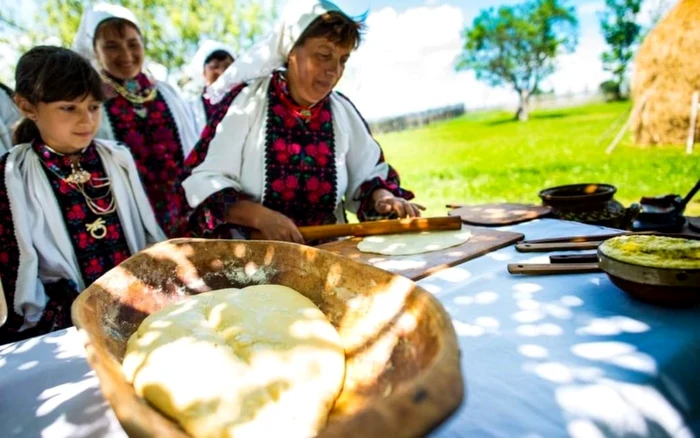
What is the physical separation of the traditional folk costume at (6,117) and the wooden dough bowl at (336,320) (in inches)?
64.8

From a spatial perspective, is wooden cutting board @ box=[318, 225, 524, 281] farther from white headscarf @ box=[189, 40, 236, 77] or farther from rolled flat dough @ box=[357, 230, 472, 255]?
white headscarf @ box=[189, 40, 236, 77]

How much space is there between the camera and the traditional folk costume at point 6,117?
2.25 m

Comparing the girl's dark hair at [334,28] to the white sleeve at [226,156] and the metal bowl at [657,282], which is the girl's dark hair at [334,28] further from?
the metal bowl at [657,282]

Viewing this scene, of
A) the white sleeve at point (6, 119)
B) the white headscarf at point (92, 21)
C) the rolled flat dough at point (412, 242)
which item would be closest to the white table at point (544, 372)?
the rolled flat dough at point (412, 242)

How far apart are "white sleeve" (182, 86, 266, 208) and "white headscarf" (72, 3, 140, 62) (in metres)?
1.32

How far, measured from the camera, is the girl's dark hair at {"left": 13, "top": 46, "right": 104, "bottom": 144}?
5.98 feet

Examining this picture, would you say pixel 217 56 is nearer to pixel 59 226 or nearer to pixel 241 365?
pixel 59 226

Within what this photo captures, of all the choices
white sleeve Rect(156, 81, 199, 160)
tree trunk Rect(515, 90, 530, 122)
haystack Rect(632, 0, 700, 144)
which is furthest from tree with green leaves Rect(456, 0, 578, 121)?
white sleeve Rect(156, 81, 199, 160)

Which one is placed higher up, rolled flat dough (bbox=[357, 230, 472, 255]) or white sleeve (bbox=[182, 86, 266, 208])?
white sleeve (bbox=[182, 86, 266, 208])

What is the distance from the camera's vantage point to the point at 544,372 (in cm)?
86

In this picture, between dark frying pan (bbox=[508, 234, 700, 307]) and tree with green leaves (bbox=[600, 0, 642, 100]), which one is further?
tree with green leaves (bbox=[600, 0, 642, 100])

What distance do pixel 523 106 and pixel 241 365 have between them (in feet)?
76.6

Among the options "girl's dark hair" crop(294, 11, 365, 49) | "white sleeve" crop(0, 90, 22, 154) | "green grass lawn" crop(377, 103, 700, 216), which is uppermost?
"girl's dark hair" crop(294, 11, 365, 49)

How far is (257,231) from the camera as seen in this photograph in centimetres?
193
